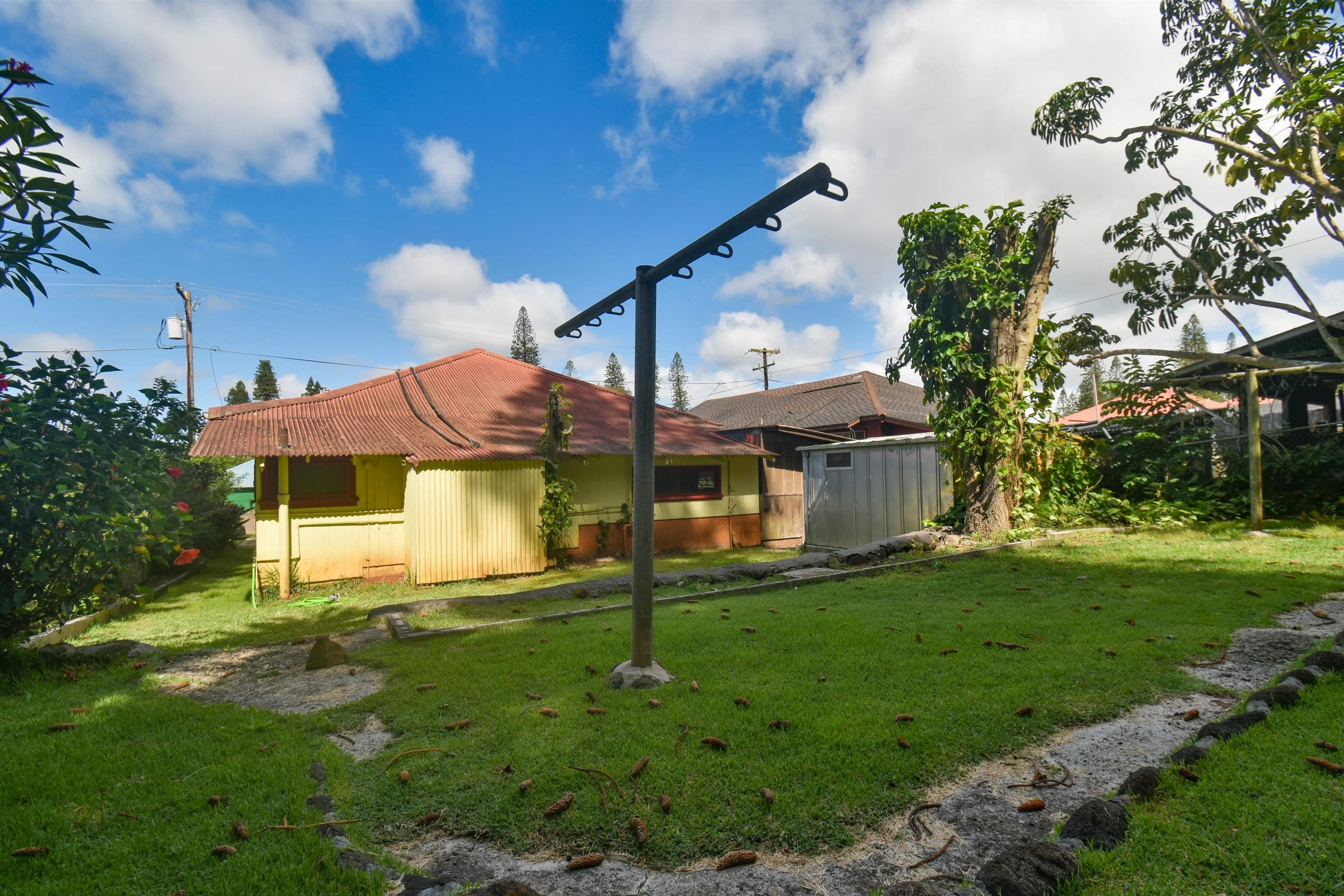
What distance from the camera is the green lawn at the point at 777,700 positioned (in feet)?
8.65

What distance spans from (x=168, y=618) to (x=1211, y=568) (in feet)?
46.0

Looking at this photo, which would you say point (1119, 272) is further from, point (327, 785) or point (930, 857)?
point (327, 785)

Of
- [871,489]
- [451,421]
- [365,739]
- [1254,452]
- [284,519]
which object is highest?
[451,421]

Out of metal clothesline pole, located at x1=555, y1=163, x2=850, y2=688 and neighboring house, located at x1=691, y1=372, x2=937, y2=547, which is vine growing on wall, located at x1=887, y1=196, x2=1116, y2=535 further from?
metal clothesline pole, located at x1=555, y1=163, x2=850, y2=688

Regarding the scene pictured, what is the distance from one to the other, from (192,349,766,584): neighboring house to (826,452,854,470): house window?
2.32 metres

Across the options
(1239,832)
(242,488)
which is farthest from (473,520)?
(242,488)

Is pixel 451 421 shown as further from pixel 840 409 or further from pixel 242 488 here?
pixel 840 409

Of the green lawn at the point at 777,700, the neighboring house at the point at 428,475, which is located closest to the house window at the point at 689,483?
the neighboring house at the point at 428,475

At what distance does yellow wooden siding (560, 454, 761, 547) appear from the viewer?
14102 millimetres

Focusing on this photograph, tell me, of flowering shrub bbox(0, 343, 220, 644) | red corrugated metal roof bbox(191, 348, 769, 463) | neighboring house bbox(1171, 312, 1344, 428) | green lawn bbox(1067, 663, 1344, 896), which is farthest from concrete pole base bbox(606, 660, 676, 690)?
neighboring house bbox(1171, 312, 1344, 428)

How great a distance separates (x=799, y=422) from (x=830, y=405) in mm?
1552

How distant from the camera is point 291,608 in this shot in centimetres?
974

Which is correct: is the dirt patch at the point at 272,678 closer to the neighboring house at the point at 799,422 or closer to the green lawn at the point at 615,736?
the green lawn at the point at 615,736

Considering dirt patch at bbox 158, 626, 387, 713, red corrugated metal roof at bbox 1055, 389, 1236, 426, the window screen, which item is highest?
red corrugated metal roof at bbox 1055, 389, 1236, 426
